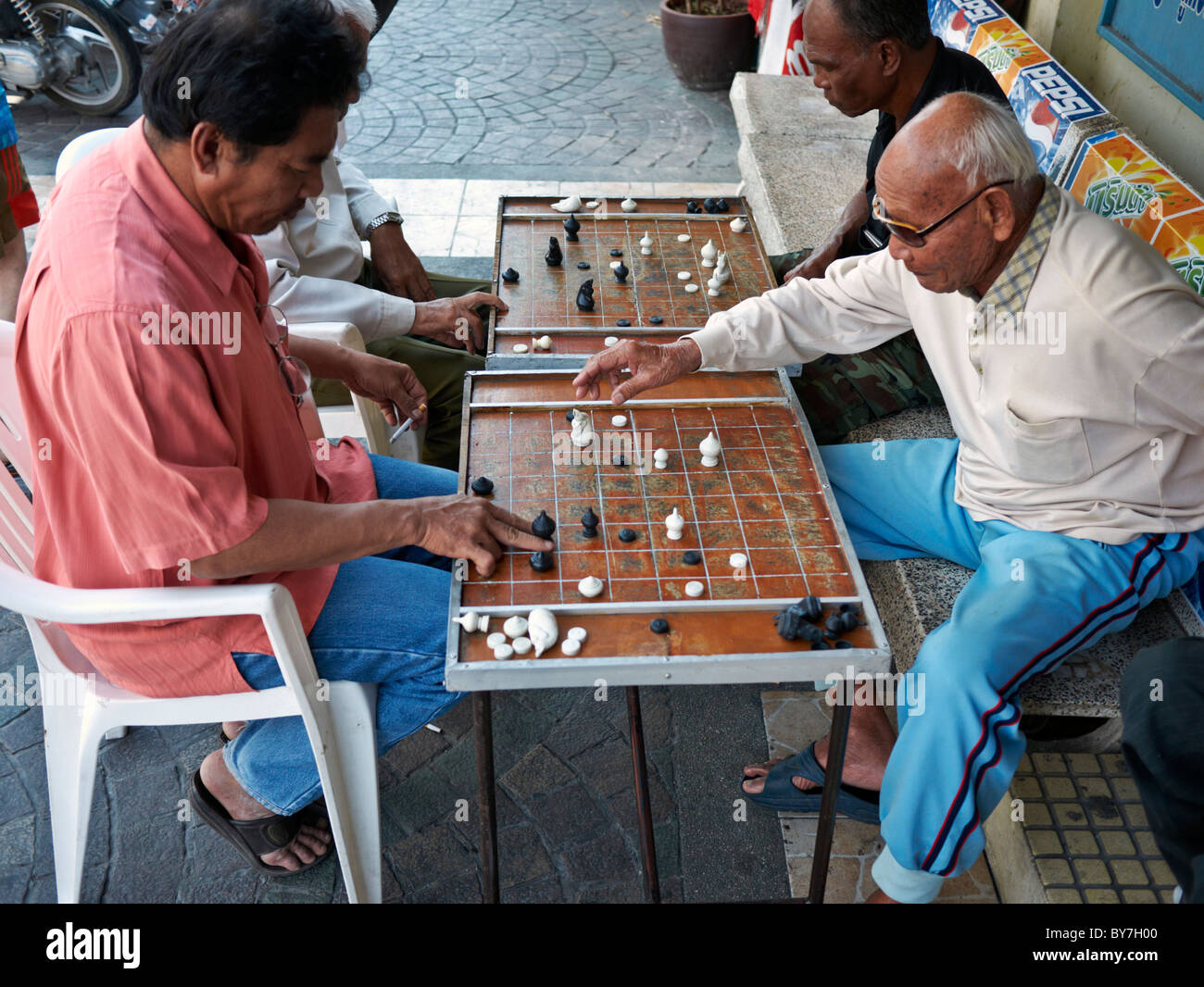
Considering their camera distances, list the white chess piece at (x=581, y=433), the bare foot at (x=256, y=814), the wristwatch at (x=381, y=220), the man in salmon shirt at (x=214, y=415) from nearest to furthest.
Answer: the man in salmon shirt at (x=214, y=415)
the white chess piece at (x=581, y=433)
the bare foot at (x=256, y=814)
the wristwatch at (x=381, y=220)

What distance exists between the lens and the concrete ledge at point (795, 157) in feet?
15.9

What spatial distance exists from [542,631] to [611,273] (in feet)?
5.76

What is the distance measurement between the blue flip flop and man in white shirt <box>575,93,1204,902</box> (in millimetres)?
269

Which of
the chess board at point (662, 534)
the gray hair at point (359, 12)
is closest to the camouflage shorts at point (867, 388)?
the chess board at point (662, 534)

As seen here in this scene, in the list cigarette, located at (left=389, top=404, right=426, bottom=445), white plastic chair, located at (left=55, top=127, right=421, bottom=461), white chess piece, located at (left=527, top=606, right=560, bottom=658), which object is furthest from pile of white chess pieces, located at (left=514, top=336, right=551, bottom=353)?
white chess piece, located at (left=527, top=606, right=560, bottom=658)

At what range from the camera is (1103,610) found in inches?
94.0

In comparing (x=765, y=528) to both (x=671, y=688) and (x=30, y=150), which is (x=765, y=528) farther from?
(x=30, y=150)

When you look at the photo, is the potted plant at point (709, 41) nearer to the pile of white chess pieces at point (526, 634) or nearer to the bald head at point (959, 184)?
the bald head at point (959, 184)

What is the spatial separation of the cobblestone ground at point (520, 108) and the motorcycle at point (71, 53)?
190 mm

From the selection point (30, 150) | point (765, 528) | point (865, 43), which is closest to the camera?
point (765, 528)

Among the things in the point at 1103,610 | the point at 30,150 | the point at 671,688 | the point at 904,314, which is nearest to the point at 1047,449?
the point at 1103,610

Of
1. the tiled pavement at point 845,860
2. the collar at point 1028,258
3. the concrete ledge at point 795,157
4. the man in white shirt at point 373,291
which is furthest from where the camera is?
the concrete ledge at point 795,157

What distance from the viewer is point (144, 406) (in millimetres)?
1869
